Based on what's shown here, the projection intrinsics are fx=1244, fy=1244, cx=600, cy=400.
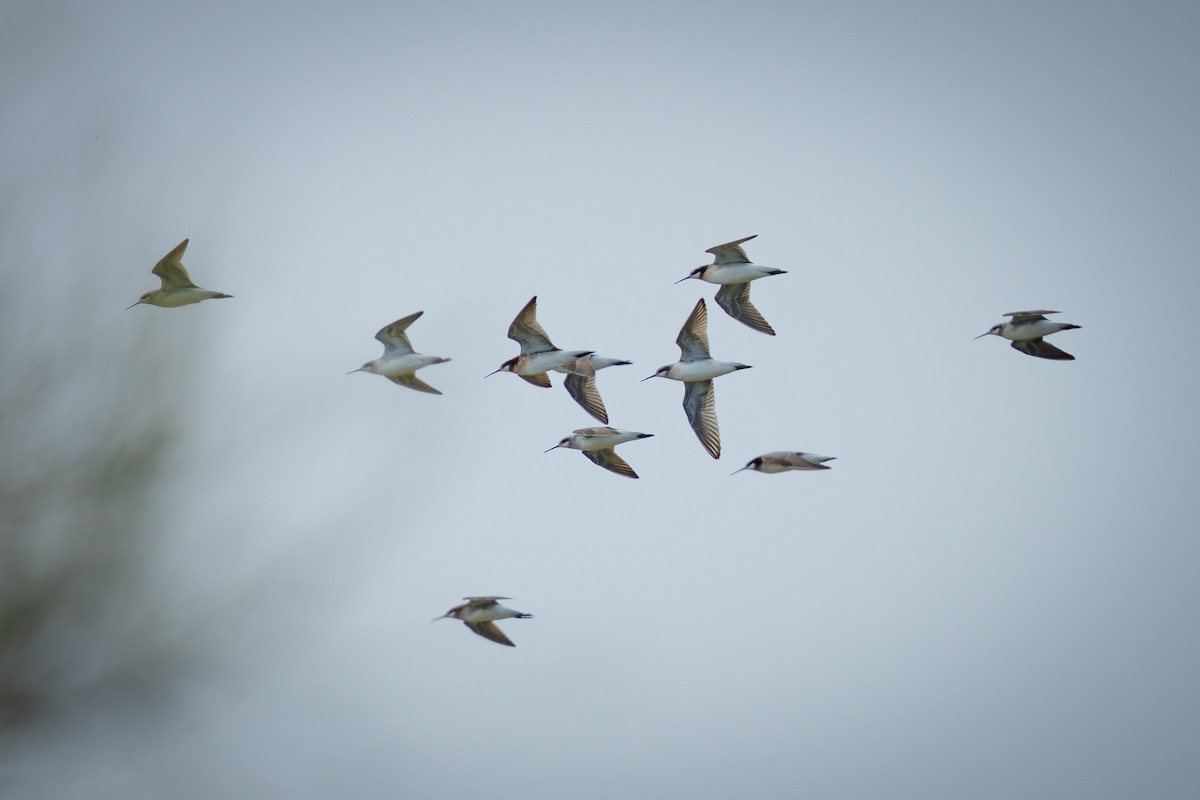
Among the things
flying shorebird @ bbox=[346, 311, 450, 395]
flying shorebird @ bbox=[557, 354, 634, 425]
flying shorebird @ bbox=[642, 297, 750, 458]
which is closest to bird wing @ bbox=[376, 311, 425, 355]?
flying shorebird @ bbox=[346, 311, 450, 395]

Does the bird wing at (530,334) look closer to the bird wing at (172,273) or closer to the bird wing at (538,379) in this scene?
the bird wing at (538,379)

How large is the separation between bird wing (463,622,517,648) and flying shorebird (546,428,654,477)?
2347 mm

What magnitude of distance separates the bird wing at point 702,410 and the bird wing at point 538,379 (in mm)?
2491

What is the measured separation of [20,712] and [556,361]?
11021 mm

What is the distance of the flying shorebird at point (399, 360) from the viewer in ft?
48.2

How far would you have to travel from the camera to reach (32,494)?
450 centimetres

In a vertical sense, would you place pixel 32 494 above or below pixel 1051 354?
below

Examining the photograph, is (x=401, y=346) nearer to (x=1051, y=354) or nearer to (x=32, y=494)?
(x=1051, y=354)

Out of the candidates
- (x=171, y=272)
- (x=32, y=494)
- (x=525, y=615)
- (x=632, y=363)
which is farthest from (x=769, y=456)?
(x=32, y=494)

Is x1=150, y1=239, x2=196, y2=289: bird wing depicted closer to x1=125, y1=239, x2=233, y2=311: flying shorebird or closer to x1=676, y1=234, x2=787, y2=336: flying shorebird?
x1=125, y1=239, x2=233, y2=311: flying shorebird

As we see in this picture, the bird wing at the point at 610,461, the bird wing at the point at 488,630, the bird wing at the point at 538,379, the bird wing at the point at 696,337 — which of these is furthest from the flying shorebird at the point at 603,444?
the bird wing at the point at 488,630

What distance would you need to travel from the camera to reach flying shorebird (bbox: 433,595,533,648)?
14.6 meters

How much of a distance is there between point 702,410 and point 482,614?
4393 mm

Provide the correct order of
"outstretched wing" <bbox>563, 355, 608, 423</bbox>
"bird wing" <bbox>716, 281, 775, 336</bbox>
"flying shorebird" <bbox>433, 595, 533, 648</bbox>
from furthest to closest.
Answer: "bird wing" <bbox>716, 281, 775, 336</bbox> < "outstretched wing" <bbox>563, 355, 608, 423</bbox> < "flying shorebird" <bbox>433, 595, 533, 648</bbox>
